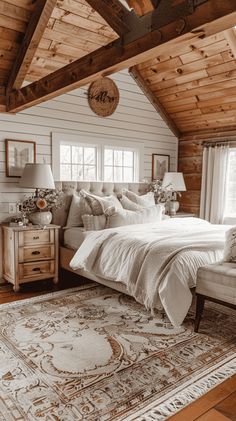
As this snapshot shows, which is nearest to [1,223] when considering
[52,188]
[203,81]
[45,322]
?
[52,188]

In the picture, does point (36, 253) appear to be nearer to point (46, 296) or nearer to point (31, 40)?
point (46, 296)

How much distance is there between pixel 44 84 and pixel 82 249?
72.5 inches

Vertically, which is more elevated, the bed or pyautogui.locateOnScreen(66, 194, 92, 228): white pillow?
pyautogui.locateOnScreen(66, 194, 92, 228): white pillow

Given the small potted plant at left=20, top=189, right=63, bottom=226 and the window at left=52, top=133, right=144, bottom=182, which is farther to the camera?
the window at left=52, top=133, right=144, bottom=182

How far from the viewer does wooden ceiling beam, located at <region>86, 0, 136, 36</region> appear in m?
2.34

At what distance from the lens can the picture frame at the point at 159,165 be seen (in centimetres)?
595

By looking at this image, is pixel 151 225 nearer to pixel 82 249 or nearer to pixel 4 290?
pixel 82 249

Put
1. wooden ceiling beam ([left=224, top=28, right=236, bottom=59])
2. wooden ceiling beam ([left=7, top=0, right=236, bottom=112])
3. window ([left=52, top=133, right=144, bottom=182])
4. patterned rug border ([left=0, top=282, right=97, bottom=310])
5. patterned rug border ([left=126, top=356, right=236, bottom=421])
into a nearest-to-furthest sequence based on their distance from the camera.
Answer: wooden ceiling beam ([left=7, top=0, right=236, bottom=112]) → patterned rug border ([left=126, top=356, right=236, bottom=421]) → patterned rug border ([left=0, top=282, right=97, bottom=310]) → wooden ceiling beam ([left=224, top=28, right=236, bottom=59]) → window ([left=52, top=133, right=144, bottom=182])

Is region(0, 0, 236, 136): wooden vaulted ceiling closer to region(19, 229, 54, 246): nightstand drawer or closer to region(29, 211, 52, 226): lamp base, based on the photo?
region(29, 211, 52, 226): lamp base

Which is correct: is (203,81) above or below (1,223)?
above

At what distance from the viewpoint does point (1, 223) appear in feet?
14.0

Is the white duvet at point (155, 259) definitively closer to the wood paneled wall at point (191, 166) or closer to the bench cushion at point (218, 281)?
the bench cushion at point (218, 281)

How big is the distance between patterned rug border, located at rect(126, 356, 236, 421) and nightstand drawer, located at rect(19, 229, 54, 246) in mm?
2484

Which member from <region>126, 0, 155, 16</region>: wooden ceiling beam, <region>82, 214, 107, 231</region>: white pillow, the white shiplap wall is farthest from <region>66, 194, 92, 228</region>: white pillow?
<region>126, 0, 155, 16</region>: wooden ceiling beam
